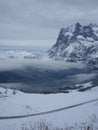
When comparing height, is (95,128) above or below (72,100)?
above

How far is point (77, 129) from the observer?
3744 centimetres

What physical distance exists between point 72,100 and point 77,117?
87.1 ft

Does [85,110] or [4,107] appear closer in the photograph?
[85,110]

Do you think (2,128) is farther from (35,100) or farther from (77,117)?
(35,100)

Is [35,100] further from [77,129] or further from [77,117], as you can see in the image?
[77,129]

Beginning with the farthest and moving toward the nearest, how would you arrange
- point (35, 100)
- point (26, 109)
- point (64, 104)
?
point (35, 100), point (64, 104), point (26, 109)

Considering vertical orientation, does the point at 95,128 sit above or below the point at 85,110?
above

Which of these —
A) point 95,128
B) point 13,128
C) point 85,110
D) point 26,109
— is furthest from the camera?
point 26,109

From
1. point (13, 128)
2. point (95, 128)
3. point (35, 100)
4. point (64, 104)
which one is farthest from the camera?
point (35, 100)

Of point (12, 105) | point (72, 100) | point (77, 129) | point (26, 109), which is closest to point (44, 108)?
point (26, 109)

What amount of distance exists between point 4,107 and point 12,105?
7.74 feet

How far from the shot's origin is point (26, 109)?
223ft

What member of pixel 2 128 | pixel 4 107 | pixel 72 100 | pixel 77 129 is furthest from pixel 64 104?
pixel 77 129

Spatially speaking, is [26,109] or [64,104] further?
[64,104]
